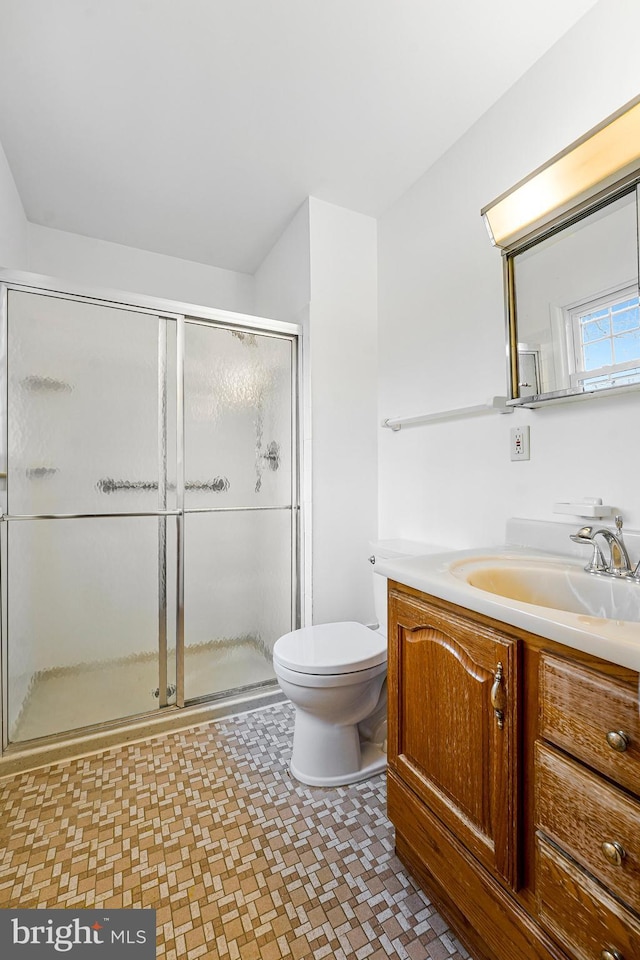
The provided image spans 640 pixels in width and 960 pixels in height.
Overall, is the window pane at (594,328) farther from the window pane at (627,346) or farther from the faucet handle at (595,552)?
the faucet handle at (595,552)

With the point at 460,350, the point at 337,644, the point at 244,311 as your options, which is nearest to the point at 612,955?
the point at 337,644

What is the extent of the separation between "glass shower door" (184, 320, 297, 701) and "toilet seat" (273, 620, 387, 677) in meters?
0.50

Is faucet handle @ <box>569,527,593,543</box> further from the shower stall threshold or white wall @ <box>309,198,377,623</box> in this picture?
the shower stall threshold

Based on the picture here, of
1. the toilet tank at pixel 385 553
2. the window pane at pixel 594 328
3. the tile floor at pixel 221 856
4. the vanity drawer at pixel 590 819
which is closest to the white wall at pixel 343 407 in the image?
the toilet tank at pixel 385 553

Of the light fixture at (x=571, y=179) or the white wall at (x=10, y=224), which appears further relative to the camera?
the white wall at (x=10, y=224)

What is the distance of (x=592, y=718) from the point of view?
712 millimetres

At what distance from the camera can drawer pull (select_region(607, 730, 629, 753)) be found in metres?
0.66

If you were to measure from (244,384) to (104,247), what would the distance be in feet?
4.02

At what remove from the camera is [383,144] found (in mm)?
1812

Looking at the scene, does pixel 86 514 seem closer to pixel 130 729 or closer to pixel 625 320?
pixel 130 729

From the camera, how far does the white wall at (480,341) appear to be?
1.23 meters

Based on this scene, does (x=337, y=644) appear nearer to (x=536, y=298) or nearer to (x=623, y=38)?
(x=536, y=298)

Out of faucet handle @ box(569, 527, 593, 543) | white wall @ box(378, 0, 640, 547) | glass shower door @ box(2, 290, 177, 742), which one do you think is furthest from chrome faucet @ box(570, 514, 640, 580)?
glass shower door @ box(2, 290, 177, 742)

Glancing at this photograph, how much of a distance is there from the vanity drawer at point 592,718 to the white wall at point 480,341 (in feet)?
2.05
